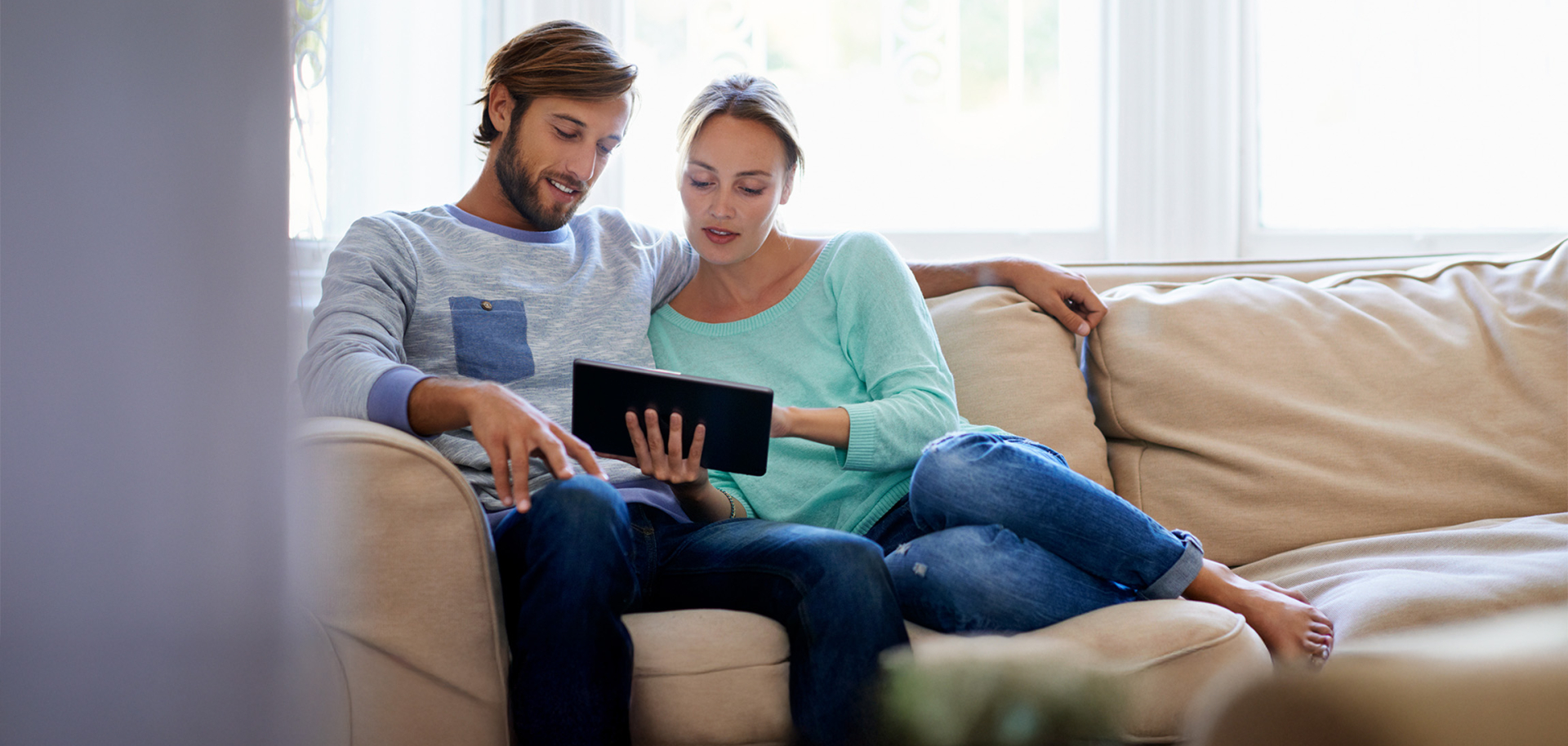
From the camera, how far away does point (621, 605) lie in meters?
0.92

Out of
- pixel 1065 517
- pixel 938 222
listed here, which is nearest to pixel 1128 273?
pixel 938 222

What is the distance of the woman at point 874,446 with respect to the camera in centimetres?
101

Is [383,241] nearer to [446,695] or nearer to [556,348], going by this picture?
[556,348]

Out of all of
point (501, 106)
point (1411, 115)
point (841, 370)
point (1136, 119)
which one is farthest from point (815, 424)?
point (1411, 115)

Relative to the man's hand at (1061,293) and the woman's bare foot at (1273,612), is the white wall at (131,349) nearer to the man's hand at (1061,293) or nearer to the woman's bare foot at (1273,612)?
the woman's bare foot at (1273,612)

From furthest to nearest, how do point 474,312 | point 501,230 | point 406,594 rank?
point 501,230 < point 474,312 < point 406,594

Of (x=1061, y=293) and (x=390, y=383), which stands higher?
(x=1061, y=293)

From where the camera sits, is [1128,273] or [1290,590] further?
[1128,273]

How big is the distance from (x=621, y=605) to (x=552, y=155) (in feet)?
2.19

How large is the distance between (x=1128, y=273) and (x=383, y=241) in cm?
115

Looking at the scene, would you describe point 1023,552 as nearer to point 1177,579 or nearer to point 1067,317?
point 1177,579

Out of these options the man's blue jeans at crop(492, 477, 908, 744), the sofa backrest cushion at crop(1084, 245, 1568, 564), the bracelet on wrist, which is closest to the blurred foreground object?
the man's blue jeans at crop(492, 477, 908, 744)

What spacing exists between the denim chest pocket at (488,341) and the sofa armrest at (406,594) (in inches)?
12.1

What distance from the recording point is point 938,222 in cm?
218
